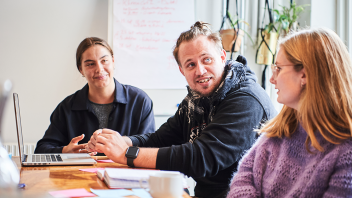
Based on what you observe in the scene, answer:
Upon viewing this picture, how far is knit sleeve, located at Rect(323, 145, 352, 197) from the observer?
742 millimetres

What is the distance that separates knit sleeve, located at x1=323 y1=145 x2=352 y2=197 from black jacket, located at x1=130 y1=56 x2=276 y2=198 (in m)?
0.40

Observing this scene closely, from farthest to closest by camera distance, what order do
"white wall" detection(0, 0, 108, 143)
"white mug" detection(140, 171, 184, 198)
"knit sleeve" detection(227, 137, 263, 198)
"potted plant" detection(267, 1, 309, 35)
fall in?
"white wall" detection(0, 0, 108, 143)
"potted plant" detection(267, 1, 309, 35)
"knit sleeve" detection(227, 137, 263, 198)
"white mug" detection(140, 171, 184, 198)

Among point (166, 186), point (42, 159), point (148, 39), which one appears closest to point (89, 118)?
point (42, 159)

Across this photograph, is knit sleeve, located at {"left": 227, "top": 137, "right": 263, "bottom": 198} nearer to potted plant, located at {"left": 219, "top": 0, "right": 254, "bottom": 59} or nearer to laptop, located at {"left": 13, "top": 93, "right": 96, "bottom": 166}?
laptop, located at {"left": 13, "top": 93, "right": 96, "bottom": 166}

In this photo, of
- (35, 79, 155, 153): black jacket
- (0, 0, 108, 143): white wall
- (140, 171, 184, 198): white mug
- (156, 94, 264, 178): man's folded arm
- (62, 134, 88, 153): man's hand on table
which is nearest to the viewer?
(140, 171, 184, 198): white mug

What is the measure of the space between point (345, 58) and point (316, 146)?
0.89ft

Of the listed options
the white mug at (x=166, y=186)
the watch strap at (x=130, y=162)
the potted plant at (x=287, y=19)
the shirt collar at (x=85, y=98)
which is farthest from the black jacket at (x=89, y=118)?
the potted plant at (x=287, y=19)

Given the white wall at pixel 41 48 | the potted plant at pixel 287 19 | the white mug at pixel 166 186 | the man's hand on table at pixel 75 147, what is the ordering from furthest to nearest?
1. the white wall at pixel 41 48
2. the potted plant at pixel 287 19
3. the man's hand on table at pixel 75 147
4. the white mug at pixel 166 186

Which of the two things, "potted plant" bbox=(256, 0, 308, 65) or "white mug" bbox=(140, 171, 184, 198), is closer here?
"white mug" bbox=(140, 171, 184, 198)

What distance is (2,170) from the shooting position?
1.04ft

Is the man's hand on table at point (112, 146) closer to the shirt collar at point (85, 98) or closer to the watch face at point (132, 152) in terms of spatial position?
the watch face at point (132, 152)

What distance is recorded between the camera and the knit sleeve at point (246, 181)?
0.95 m

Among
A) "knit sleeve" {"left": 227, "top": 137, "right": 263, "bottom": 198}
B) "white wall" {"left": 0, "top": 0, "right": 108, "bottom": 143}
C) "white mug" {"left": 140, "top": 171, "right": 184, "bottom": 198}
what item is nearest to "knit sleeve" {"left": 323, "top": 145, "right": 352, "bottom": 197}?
"knit sleeve" {"left": 227, "top": 137, "right": 263, "bottom": 198}

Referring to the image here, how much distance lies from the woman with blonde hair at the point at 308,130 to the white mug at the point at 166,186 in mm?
317
